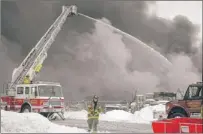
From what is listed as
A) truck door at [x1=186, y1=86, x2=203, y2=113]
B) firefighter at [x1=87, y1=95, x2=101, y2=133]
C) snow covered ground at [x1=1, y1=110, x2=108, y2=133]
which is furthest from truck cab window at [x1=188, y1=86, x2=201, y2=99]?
snow covered ground at [x1=1, y1=110, x2=108, y2=133]

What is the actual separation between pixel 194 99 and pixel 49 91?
869 centimetres

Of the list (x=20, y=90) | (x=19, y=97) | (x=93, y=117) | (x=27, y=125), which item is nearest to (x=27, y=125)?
(x=27, y=125)

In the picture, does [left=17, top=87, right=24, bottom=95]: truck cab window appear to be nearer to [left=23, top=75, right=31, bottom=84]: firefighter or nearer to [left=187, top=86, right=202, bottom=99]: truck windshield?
[left=23, top=75, right=31, bottom=84]: firefighter

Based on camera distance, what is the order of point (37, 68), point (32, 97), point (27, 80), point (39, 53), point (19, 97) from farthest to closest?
point (39, 53) < point (37, 68) < point (27, 80) < point (19, 97) < point (32, 97)

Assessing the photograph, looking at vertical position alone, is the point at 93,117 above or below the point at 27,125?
above

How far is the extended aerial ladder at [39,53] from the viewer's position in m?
25.5

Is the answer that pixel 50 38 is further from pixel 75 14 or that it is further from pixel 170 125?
pixel 170 125

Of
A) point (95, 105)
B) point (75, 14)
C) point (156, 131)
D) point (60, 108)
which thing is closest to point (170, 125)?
point (156, 131)

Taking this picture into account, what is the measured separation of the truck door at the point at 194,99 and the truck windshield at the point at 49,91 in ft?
26.7

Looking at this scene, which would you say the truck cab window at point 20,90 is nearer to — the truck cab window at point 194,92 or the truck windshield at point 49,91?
the truck windshield at point 49,91

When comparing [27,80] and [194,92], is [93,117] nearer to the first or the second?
[194,92]

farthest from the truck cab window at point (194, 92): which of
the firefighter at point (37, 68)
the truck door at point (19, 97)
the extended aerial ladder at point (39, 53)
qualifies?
the firefighter at point (37, 68)

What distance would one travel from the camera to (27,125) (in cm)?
1305

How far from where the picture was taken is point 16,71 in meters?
25.9
